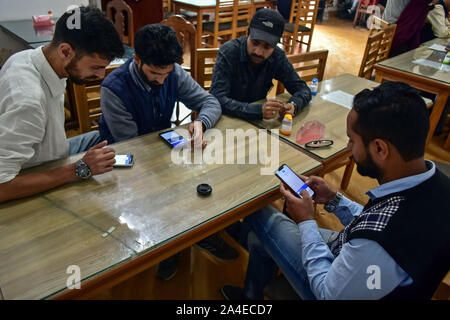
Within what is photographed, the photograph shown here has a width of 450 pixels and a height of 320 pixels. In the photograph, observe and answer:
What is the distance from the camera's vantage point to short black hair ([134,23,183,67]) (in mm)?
1431

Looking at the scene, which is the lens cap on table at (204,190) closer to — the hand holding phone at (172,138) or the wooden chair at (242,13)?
the hand holding phone at (172,138)

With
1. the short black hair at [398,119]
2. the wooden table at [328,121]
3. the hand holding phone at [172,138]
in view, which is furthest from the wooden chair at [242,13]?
the short black hair at [398,119]

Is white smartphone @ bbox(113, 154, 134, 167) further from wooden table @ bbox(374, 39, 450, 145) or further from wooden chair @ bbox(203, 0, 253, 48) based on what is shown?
wooden chair @ bbox(203, 0, 253, 48)

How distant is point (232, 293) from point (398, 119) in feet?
3.77

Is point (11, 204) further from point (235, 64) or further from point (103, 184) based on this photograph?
point (235, 64)

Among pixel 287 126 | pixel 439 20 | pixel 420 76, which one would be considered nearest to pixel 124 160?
pixel 287 126

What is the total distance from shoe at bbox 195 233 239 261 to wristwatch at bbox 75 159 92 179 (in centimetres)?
88

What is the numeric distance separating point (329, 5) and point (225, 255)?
26.7 feet

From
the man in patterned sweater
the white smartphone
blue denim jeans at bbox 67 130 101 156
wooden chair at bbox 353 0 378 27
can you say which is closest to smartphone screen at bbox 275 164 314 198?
the man in patterned sweater

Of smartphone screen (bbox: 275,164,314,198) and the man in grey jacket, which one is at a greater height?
the man in grey jacket

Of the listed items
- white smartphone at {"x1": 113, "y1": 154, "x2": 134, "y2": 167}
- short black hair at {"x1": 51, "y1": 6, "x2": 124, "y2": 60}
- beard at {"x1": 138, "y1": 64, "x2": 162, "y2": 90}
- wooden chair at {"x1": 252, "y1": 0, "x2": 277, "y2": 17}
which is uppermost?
short black hair at {"x1": 51, "y1": 6, "x2": 124, "y2": 60}

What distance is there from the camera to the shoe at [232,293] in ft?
5.26

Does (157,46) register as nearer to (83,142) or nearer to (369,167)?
(83,142)
